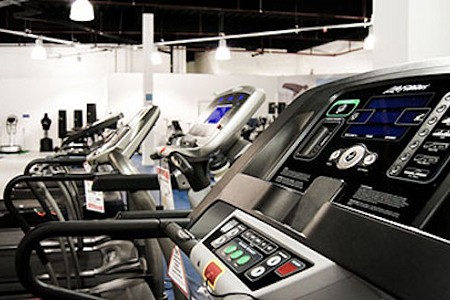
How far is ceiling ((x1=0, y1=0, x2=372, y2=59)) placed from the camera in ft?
37.6

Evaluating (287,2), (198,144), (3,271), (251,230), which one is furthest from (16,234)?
(287,2)

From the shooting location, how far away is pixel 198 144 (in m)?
3.07

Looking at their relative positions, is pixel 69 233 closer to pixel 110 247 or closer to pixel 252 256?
pixel 252 256

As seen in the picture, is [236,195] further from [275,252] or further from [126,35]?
[126,35]

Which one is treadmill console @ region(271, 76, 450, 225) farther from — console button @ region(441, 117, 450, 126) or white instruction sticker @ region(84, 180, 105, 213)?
white instruction sticker @ region(84, 180, 105, 213)

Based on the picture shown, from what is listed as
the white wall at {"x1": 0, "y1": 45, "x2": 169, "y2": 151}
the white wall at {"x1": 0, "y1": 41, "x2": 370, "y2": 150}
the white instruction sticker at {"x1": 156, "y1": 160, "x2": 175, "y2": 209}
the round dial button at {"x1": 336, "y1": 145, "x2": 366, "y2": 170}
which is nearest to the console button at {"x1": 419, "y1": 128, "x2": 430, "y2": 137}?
the round dial button at {"x1": 336, "y1": 145, "x2": 366, "y2": 170}

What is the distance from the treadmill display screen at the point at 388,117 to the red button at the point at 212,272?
0.36 meters

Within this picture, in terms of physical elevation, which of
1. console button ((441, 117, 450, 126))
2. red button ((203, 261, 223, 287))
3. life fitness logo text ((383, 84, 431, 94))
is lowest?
red button ((203, 261, 223, 287))

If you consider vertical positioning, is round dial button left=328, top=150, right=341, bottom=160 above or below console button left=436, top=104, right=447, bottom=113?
below

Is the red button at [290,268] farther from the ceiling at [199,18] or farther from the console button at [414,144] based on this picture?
the ceiling at [199,18]

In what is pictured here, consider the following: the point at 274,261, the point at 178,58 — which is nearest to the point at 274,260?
the point at 274,261

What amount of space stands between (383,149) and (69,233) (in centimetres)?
71

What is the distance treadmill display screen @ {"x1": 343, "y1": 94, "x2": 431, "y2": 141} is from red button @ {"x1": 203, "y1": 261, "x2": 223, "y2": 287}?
36cm

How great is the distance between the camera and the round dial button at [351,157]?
0.95m
